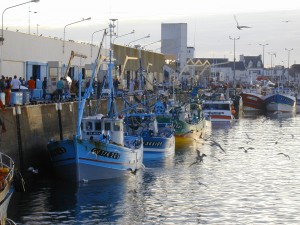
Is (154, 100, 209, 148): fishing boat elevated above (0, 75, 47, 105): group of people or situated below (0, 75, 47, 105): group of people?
below

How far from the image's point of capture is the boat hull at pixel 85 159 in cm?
3475

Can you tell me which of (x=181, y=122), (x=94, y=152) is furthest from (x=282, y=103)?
(x=94, y=152)

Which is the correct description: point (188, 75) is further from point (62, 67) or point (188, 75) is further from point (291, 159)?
point (291, 159)

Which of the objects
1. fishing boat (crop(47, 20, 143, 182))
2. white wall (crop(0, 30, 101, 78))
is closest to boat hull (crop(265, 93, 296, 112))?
white wall (crop(0, 30, 101, 78))

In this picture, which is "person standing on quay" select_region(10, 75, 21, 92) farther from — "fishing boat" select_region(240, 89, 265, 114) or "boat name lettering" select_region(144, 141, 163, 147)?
"fishing boat" select_region(240, 89, 265, 114)

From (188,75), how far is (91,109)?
75.6 meters

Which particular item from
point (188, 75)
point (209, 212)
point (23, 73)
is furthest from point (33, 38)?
point (188, 75)

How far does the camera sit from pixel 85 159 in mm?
34844

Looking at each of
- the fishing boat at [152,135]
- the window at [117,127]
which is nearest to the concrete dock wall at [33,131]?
the window at [117,127]

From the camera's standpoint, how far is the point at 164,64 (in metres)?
102

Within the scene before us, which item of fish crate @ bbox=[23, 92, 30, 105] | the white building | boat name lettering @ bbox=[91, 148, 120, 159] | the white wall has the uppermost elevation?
the white building

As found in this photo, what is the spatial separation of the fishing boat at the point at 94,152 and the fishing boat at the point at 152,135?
6493mm

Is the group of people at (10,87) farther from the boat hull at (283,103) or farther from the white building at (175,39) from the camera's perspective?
the white building at (175,39)

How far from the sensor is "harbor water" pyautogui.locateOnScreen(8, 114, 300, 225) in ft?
93.3
